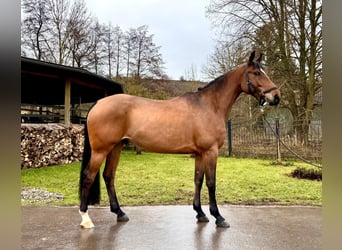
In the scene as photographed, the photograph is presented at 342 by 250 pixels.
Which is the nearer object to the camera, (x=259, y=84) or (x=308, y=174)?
(x=259, y=84)

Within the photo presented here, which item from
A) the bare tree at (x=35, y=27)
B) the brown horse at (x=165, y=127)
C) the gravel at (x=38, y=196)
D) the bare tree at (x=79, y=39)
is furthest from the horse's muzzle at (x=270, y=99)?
the bare tree at (x=35, y=27)

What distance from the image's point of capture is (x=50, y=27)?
627 inches

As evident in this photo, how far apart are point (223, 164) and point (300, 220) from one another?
566 centimetres

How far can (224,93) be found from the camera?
3506mm

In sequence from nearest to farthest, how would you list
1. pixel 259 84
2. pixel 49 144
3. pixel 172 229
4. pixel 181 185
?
pixel 172 229 → pixel 259 84 → pixel 181 185 → pixel 49 144

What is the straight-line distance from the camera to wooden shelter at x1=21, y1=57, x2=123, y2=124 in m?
8.24

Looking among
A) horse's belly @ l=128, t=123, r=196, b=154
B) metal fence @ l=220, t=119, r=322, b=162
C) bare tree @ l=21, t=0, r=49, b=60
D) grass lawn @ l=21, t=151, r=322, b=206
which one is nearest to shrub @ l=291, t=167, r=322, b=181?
grass lawn @ l=21, t=151, r=322, b=206

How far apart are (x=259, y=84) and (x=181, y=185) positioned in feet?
10.7

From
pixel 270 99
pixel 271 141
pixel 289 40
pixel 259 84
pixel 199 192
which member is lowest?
pixel 199 192

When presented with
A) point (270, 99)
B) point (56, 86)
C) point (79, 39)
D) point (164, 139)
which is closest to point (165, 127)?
point (164, 139)

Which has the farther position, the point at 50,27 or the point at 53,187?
the point at 50,27

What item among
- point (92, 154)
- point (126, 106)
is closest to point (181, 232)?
point (92, 154)

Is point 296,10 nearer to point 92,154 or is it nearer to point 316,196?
point 316,196

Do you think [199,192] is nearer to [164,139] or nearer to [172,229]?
[172,229]
